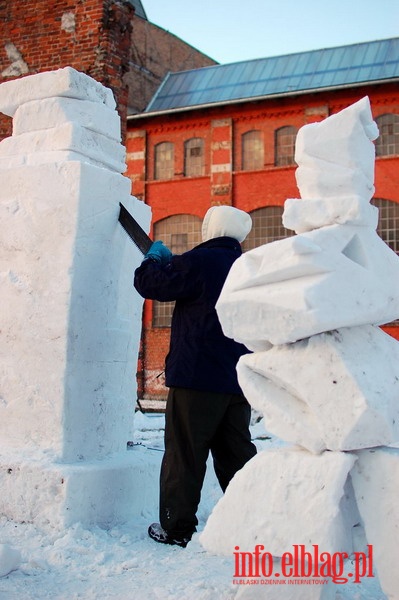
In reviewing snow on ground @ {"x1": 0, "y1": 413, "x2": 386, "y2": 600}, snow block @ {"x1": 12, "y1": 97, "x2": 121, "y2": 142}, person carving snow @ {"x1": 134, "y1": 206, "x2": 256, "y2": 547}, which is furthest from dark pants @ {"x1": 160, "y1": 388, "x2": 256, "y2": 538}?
snow block @ {"x1": 12, "y1": 97, "x2": 121, "y2": 142}

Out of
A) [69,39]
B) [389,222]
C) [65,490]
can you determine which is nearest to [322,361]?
[65,490]

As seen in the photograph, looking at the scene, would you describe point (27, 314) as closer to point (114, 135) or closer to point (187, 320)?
point (187, 320)

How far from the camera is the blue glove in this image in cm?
300

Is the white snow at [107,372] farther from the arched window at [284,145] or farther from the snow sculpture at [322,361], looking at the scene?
the arched window at [284,145]

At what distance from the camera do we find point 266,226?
19.0 metres

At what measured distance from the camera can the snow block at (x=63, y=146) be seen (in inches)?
128

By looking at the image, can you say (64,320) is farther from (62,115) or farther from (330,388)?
(330,388)

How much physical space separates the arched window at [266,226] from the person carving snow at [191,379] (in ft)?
52.1

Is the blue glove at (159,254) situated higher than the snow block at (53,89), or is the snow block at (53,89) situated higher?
the snow block at (53,89)

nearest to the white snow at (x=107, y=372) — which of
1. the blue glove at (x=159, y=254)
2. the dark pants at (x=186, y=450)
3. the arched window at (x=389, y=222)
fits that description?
the dark pants at (x=186, y=450)

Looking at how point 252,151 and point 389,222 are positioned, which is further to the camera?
point 252,151

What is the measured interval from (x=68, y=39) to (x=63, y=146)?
6578 millimetres

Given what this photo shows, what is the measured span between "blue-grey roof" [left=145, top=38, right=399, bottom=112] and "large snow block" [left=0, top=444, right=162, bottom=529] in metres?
16.9

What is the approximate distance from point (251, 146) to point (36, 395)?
57.6 feet
